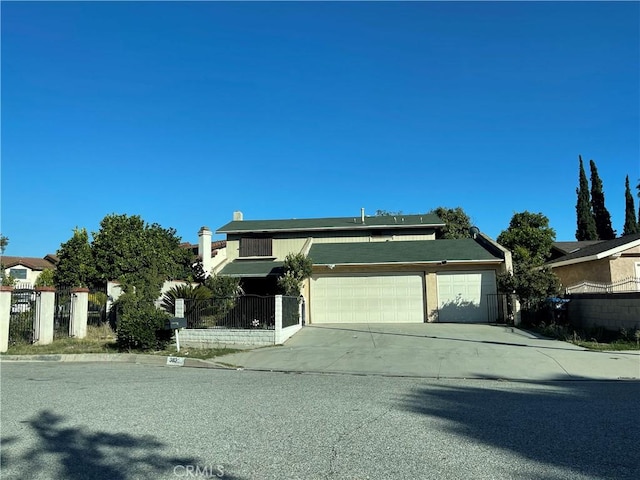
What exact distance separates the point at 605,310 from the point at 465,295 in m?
7.54

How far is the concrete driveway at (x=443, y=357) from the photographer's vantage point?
12102 mm

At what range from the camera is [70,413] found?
6.96 m

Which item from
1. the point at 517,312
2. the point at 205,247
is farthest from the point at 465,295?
the point at 205,247

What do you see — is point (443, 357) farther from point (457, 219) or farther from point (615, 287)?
point (457, 219)

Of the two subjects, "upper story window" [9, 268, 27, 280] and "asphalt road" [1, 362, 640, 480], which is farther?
"upper story window" [9, 268, 27, 280]

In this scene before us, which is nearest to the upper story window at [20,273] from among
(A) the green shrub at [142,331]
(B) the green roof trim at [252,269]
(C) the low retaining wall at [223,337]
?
(B) the green roof trim at [252,269]

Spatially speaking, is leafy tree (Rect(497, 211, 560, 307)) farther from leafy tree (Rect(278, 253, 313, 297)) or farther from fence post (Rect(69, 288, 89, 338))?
fence post (Rect(69, 288, 89, 338))

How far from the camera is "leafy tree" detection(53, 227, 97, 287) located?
85.6ft

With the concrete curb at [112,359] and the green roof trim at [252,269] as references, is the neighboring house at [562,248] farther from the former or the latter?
the concrete curb at [112,359]

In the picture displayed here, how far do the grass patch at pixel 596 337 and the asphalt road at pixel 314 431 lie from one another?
5.95 metres

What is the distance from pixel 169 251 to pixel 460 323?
52.7 feet

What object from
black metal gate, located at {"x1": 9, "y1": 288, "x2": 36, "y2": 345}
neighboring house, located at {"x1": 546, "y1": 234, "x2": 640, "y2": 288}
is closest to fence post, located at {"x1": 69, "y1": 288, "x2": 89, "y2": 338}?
black metal gate, located at {"x1": 9, "y1": 288, "x2": 36, "y2": 345}

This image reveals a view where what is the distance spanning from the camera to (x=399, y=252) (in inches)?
1045

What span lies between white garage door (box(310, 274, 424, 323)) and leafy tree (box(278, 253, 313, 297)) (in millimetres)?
2467
